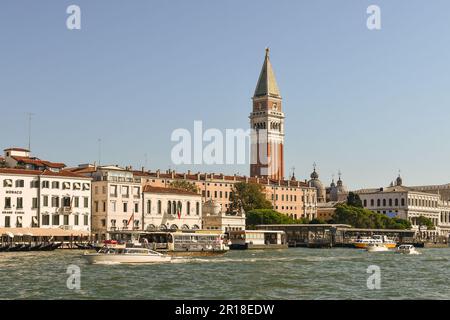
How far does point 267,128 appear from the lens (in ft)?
470

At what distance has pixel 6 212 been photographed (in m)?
68.6

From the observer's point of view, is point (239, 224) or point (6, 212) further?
point (239, 224)

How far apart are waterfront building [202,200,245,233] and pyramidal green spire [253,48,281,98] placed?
54.6 meters

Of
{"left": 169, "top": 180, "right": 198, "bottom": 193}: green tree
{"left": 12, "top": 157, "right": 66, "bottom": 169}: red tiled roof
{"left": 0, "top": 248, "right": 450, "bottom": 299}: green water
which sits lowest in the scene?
{"left": 0, "top": 248, "right": 450, "bottom": 299}: green water

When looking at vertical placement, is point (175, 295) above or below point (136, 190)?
below

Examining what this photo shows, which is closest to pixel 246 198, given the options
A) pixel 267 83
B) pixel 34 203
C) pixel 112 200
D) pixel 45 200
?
pixel 112 200

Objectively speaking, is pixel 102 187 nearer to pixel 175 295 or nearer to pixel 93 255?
pixel 93 255

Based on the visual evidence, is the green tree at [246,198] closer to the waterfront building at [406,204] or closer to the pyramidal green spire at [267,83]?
the waterfront building at [406,204]

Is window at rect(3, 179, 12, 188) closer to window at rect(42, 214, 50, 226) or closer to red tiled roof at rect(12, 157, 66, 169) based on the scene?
window at rect(42, 214, 50, 226)

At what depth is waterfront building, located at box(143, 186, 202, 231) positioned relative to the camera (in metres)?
82.4

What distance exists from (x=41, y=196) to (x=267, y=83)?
256ft

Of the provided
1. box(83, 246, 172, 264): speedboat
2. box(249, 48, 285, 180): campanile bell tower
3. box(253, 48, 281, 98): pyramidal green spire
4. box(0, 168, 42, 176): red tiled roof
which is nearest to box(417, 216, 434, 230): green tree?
box(249, 48, 285, 180): campanile bell tower
